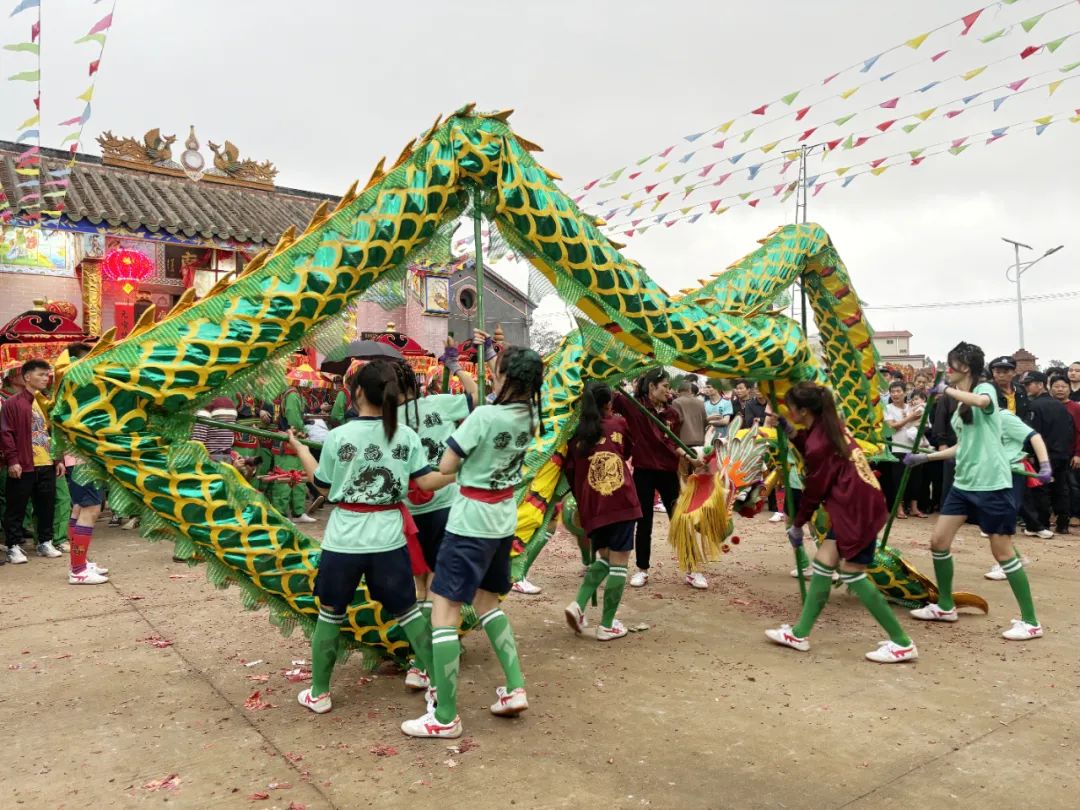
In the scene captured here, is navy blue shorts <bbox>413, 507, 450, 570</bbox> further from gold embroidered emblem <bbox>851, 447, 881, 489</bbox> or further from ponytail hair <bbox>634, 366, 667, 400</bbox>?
ponytail hair <bbox>634, 366, 667, 400</bbox>

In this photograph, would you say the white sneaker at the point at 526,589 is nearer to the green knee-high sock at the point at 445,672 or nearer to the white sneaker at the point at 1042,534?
the green knee-high sock at the point at 445,672

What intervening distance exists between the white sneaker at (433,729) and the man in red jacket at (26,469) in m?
4.86

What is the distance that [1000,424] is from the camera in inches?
200

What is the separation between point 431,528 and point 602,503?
3.35 feet

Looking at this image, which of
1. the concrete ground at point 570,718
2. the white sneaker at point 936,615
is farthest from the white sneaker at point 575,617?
the white sneaker at point 936,615

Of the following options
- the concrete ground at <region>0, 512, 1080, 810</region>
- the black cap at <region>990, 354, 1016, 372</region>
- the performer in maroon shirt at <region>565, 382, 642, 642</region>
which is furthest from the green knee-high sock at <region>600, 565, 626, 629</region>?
the black cap at <region>990, 354, 1016, 372</region>

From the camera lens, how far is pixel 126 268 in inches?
431

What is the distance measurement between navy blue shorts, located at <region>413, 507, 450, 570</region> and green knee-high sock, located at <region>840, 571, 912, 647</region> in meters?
2.13

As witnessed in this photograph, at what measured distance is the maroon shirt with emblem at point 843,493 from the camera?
422 centimetres

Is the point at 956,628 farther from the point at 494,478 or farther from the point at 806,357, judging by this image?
the point at 494,478

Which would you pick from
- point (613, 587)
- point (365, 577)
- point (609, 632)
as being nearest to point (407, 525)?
point (365, 577)

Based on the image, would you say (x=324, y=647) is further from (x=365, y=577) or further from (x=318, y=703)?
(x=365, y=577)

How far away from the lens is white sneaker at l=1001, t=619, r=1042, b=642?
458 cm

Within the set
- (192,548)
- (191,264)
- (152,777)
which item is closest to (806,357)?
(192,548)
